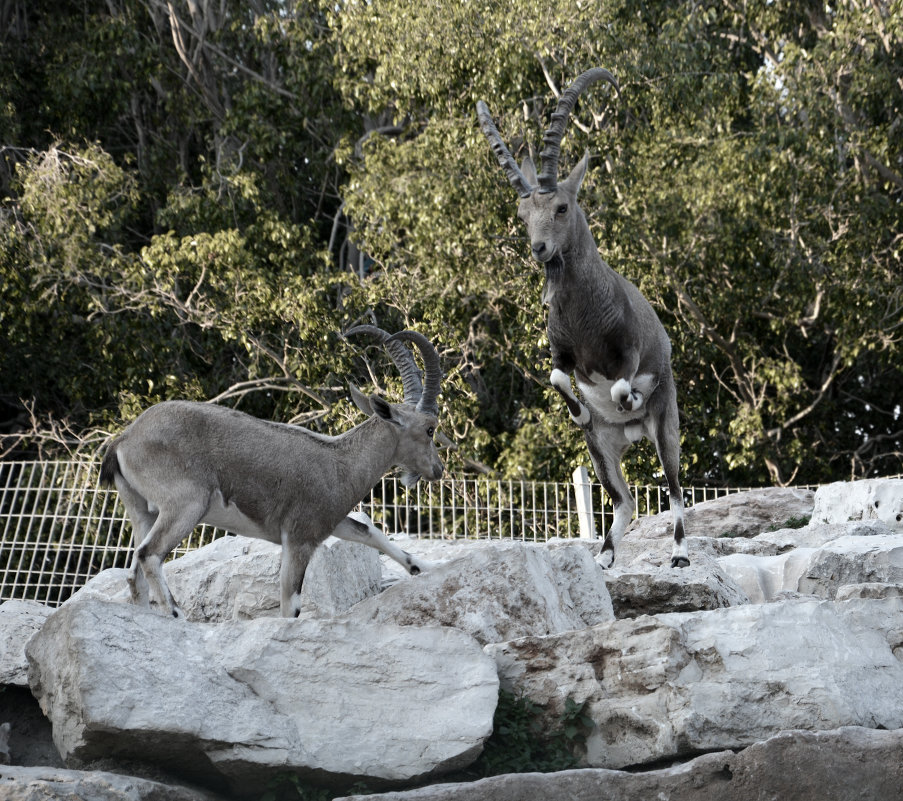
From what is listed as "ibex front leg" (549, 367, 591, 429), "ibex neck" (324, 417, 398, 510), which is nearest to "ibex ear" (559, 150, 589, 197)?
"ibex front leg" (549, 367, 591, 429)

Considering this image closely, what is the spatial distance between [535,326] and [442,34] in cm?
379

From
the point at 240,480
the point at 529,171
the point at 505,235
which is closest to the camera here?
the point at 240,480

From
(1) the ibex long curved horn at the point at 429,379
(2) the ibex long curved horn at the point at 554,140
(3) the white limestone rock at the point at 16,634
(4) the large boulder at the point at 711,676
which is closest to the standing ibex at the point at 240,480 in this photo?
(1) the ibex long curved horn at the point at 429,379

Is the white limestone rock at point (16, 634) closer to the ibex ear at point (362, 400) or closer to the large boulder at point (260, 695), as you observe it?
the large boulder at point (260, 695)

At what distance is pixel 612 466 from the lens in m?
8.62

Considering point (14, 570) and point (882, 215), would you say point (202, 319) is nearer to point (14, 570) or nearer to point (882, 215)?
point (14, 570)

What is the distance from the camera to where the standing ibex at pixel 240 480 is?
20.5ft

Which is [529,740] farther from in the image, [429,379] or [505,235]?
[505,235]

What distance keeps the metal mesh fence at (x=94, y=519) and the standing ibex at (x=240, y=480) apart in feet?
10.4

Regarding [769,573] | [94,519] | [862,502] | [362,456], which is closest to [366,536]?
[362,456]

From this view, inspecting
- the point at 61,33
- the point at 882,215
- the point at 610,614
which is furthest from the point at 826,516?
the point at 61,33

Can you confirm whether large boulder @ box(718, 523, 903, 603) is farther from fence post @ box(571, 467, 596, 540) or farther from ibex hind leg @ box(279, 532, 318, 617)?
ibex hind leg @ box(279, 532, 318, 617)

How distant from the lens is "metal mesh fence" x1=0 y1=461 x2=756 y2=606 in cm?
1062

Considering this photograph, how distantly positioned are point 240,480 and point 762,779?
289 cm
